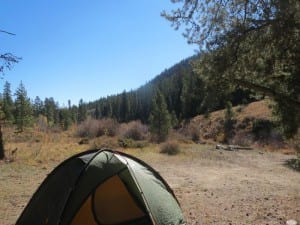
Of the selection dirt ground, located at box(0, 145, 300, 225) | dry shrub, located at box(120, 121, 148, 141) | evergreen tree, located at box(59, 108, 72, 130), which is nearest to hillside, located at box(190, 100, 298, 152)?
dry shrub, located at box(120, 121, 148, 141)

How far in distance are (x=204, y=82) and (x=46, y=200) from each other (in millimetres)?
3776

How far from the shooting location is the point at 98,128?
35.3 m

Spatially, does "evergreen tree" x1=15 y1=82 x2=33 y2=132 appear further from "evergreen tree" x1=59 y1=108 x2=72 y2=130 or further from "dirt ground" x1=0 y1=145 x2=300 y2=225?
"dirt ground" x1=0 y1=145 x2=300 y2=225

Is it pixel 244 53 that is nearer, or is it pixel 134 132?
pixel 244 53

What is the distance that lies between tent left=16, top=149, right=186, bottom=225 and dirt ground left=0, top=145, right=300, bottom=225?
1.95 meters

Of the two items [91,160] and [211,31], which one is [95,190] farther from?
[211,31]

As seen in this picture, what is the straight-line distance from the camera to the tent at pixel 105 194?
604 centimetres

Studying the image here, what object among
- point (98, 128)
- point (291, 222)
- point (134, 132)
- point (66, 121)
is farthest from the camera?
point (66, 121)

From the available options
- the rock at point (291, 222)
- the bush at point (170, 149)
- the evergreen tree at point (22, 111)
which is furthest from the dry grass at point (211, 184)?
the evergreen tree at point (22, 111)

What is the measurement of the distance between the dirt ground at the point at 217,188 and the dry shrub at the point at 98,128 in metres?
13.8

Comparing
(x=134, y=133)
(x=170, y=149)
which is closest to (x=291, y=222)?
(x=170, y=149)

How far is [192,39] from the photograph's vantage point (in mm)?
7406

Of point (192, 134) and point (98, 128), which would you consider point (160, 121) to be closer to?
point (192, 134)

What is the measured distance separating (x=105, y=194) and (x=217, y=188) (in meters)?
6.75
